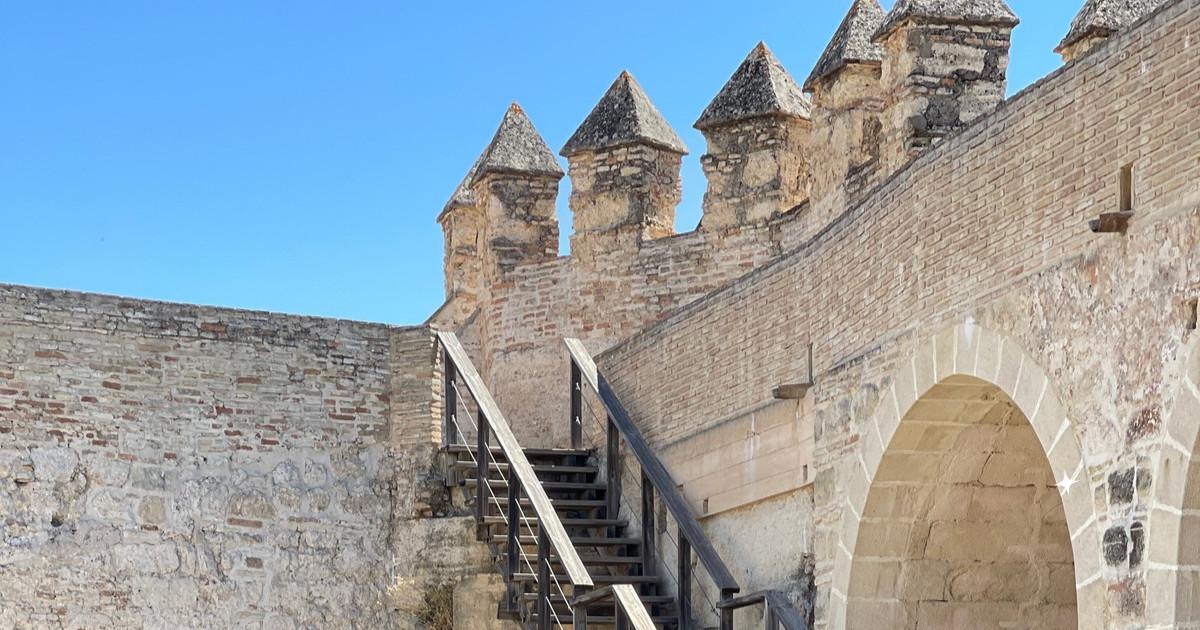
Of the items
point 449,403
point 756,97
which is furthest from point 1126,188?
point 756,97

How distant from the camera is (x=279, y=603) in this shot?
1375 cm

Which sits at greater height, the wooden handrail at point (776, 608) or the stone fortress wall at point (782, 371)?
the stone fortress wall at point (782, 371)

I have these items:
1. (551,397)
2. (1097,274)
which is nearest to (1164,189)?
(1097,274)

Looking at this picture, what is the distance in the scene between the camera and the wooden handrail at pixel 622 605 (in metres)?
11.6

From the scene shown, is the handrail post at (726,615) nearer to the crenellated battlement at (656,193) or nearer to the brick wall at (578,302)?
the crenellated battlement at (656,193)

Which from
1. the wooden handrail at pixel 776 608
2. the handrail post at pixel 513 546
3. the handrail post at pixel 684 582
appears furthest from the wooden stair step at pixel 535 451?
the wooden handrail at pixel 776 608

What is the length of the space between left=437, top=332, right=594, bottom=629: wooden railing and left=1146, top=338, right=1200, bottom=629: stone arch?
4.51m

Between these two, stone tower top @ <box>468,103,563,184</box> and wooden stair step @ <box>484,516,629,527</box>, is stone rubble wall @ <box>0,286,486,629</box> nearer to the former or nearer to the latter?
wooden stair step @ <box>484,516,629,527</box>

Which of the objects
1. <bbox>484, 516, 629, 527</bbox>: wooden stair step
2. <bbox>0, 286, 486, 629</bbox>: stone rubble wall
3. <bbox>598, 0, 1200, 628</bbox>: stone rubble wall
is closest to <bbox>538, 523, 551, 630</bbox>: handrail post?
<bbox>484, 516, 629, 527</bbox>: wooden stair step

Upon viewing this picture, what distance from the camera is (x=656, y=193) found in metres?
17.2

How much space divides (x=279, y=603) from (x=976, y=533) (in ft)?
16.6

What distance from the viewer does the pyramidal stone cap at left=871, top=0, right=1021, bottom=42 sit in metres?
A: 14.1

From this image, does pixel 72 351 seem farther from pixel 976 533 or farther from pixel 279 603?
pixel 976 533

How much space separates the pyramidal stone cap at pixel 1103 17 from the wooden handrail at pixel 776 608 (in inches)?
202
